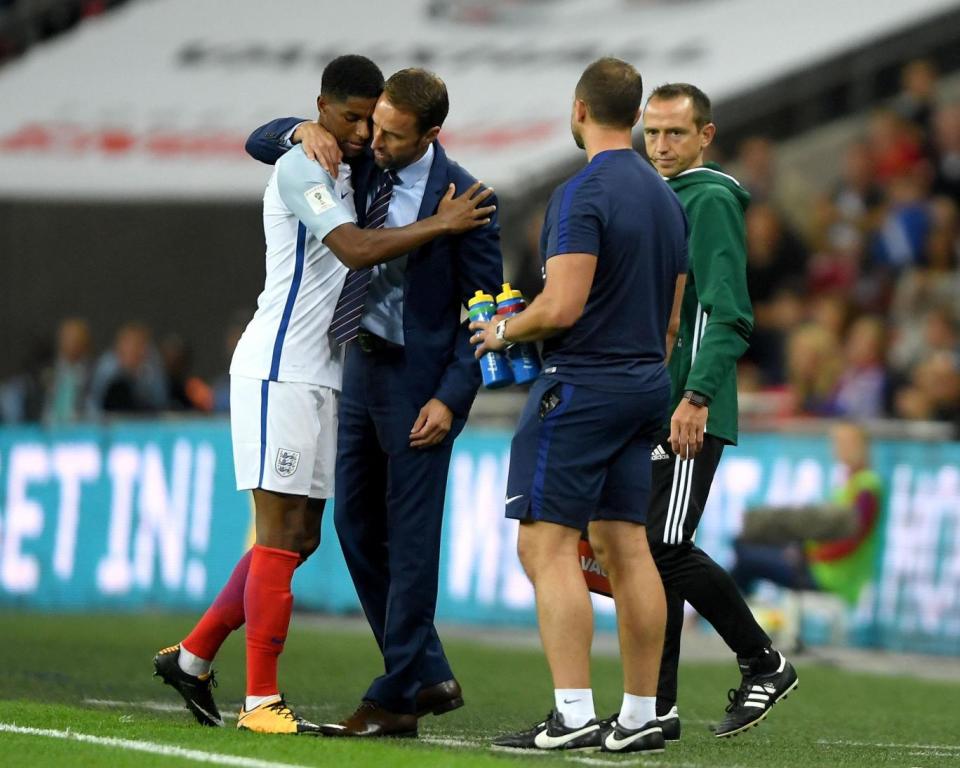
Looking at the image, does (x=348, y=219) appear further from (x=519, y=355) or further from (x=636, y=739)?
(x=636, y=739)

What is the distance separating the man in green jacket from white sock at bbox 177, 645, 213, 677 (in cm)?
169

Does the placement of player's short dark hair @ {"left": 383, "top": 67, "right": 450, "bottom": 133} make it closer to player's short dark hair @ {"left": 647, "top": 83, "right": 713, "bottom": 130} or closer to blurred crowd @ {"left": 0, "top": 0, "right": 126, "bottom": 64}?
player's short dark hair @ {"left": 647, "top": 83, "right": 713, "bottom": 130}

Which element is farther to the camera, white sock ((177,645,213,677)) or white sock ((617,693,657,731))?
white sock ((177,645,213,677))

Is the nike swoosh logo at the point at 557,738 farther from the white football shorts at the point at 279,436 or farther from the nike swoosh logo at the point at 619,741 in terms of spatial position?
the white football shorts at the point at 279,436

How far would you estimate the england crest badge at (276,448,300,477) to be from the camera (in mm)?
6727

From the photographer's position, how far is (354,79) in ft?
22.2

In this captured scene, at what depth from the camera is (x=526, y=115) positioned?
17812 mm

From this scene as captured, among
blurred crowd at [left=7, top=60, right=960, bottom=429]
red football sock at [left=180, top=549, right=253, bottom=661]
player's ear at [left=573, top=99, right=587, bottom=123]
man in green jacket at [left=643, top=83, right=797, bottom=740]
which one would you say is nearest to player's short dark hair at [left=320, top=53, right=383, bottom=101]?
player's ear at [left=573, top=99, right=587, bottom=123]

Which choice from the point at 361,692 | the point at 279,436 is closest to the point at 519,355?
the point at 279,436

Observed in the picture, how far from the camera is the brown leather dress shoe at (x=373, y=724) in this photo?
673cm

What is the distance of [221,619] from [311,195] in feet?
5.25

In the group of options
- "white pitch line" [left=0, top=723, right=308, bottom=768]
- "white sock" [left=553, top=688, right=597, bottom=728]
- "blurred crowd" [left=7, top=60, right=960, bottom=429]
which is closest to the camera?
"white pitch line" [left=0, top=723, right=308, bottom=768]

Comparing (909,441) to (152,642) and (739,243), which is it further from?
(739,243)

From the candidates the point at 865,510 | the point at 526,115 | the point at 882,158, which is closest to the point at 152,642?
the point at 865,510
